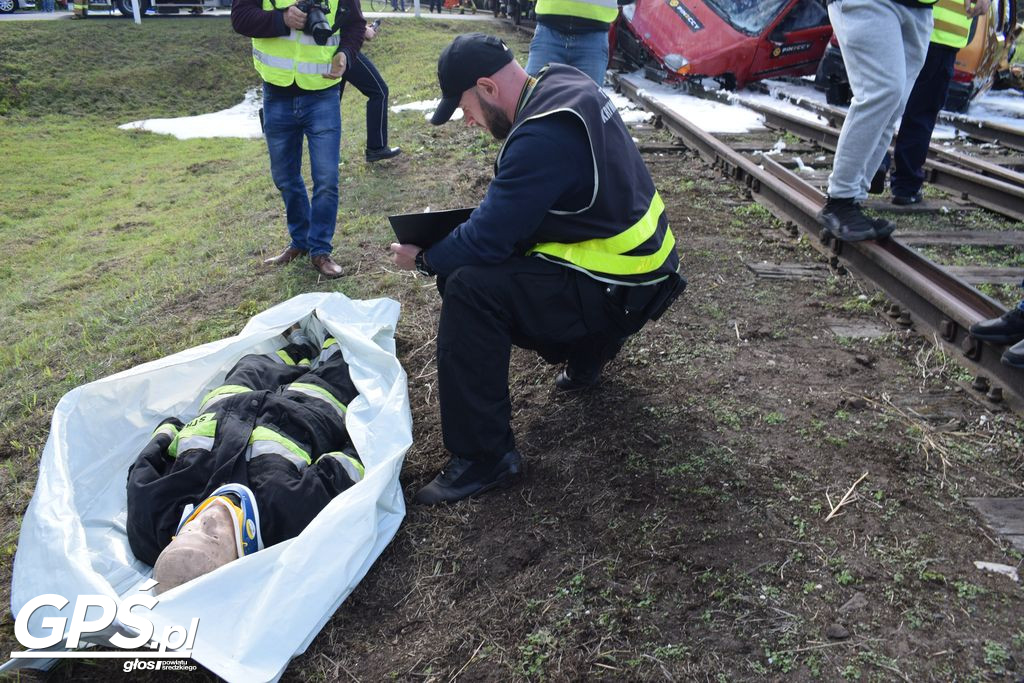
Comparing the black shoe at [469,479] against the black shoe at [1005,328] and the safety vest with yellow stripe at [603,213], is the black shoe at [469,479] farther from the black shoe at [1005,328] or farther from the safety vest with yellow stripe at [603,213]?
the black shoe at [1005,328]

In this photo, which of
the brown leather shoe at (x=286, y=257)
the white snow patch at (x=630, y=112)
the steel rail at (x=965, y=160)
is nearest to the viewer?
the brown leather shoe at (x=286, y=257)

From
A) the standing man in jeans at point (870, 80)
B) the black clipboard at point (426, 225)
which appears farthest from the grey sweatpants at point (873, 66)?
the black clipboard at point (426, 225)

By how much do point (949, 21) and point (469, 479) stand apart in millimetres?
4167

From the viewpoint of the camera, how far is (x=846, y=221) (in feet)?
13.9

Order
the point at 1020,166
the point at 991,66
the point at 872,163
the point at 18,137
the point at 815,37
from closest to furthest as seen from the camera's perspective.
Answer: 1. the point at 872,163
2. the point at 1020,166
3. the point at 991,66
4. the point at 815,37
5. the point at 18,137

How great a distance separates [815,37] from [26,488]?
10793mm

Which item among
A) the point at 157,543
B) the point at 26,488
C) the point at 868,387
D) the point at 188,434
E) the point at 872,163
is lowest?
the point at 26,488

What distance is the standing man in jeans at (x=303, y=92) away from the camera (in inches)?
180

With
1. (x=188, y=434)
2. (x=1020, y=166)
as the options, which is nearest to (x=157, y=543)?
(x=188, y=434)

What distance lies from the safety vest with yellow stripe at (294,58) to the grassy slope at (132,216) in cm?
121

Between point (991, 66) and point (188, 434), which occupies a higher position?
point (991, 66)

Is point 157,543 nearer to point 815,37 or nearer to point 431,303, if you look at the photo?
point 431,303

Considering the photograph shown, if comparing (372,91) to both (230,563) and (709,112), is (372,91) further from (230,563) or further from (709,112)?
(230,563)

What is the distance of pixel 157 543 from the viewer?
2625mm
